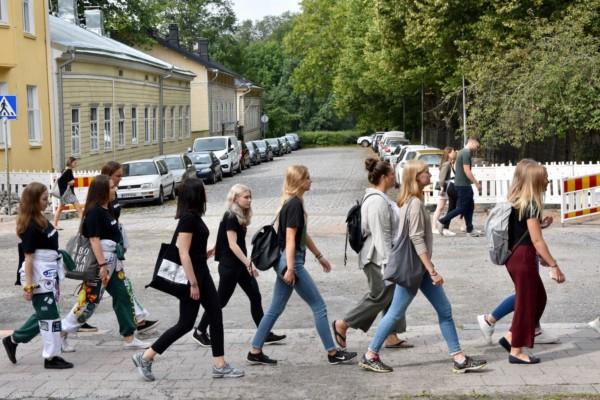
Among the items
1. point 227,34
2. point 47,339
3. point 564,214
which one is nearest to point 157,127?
point 564,214

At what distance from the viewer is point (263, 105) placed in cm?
10081

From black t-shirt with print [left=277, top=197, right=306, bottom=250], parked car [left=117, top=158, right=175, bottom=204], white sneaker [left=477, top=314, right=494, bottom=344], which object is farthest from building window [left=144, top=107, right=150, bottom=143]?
black t-shirt with print [left=277, top=197, right=306, bottom=250]

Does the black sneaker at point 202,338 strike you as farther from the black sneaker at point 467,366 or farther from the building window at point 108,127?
the building window at point 108,127

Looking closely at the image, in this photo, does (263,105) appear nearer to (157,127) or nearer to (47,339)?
(157,127)

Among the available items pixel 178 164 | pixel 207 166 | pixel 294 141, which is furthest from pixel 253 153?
pixel 294 141

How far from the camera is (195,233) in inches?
277

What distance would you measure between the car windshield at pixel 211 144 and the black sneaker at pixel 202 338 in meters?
32.5

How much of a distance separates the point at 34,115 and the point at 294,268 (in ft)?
75.7

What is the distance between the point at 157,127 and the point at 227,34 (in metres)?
49.3

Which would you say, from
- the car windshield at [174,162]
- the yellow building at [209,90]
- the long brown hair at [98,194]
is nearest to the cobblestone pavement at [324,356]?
the long brown hair at [98,194]

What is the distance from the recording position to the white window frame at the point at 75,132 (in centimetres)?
3234

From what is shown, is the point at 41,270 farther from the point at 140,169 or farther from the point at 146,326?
the point at 140,169

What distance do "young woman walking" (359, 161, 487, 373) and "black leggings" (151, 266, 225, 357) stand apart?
3.83ft

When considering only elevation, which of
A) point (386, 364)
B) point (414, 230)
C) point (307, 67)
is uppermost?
point (307, 67)
